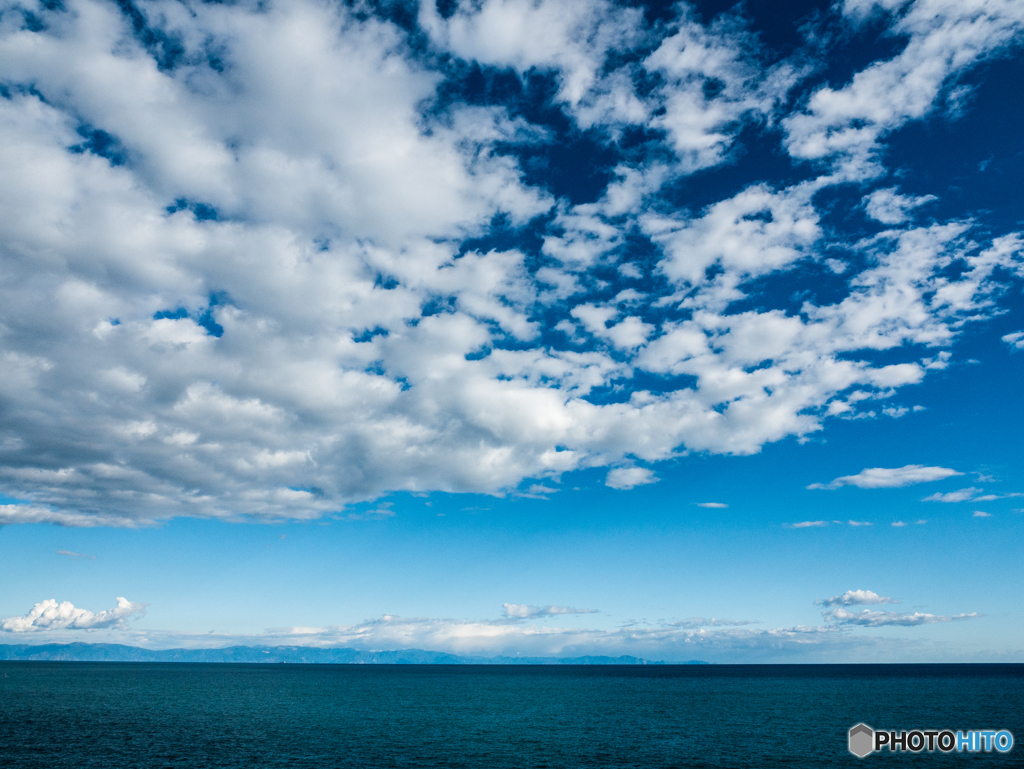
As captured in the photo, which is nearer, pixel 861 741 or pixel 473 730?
pixel 861 741

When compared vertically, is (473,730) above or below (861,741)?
below

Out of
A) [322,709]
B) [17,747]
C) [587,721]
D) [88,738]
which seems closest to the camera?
[17,747]

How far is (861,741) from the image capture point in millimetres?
75438

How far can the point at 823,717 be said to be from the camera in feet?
344

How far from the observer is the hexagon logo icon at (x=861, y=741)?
68875mm

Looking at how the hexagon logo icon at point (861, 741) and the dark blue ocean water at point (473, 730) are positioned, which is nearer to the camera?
the dark blue ocean water at point (473, 730)

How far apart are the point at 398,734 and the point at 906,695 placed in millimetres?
152780

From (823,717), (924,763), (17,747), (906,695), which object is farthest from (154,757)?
(906,695)

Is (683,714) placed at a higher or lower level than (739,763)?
lower

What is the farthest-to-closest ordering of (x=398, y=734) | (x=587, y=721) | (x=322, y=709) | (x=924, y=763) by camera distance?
(x=322, y=709)
(x=587, y=721)
(x=398, y=734)
(x=924, y=763)

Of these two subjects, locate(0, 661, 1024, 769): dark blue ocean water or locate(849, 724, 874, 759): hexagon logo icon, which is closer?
locate(0, 661, 1024, 769): dark blue ocean water

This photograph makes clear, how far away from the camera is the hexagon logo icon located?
68875 mm

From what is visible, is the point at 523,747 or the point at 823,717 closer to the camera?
the point at 523,747

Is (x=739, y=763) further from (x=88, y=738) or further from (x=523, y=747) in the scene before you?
(x=88, y=738)
